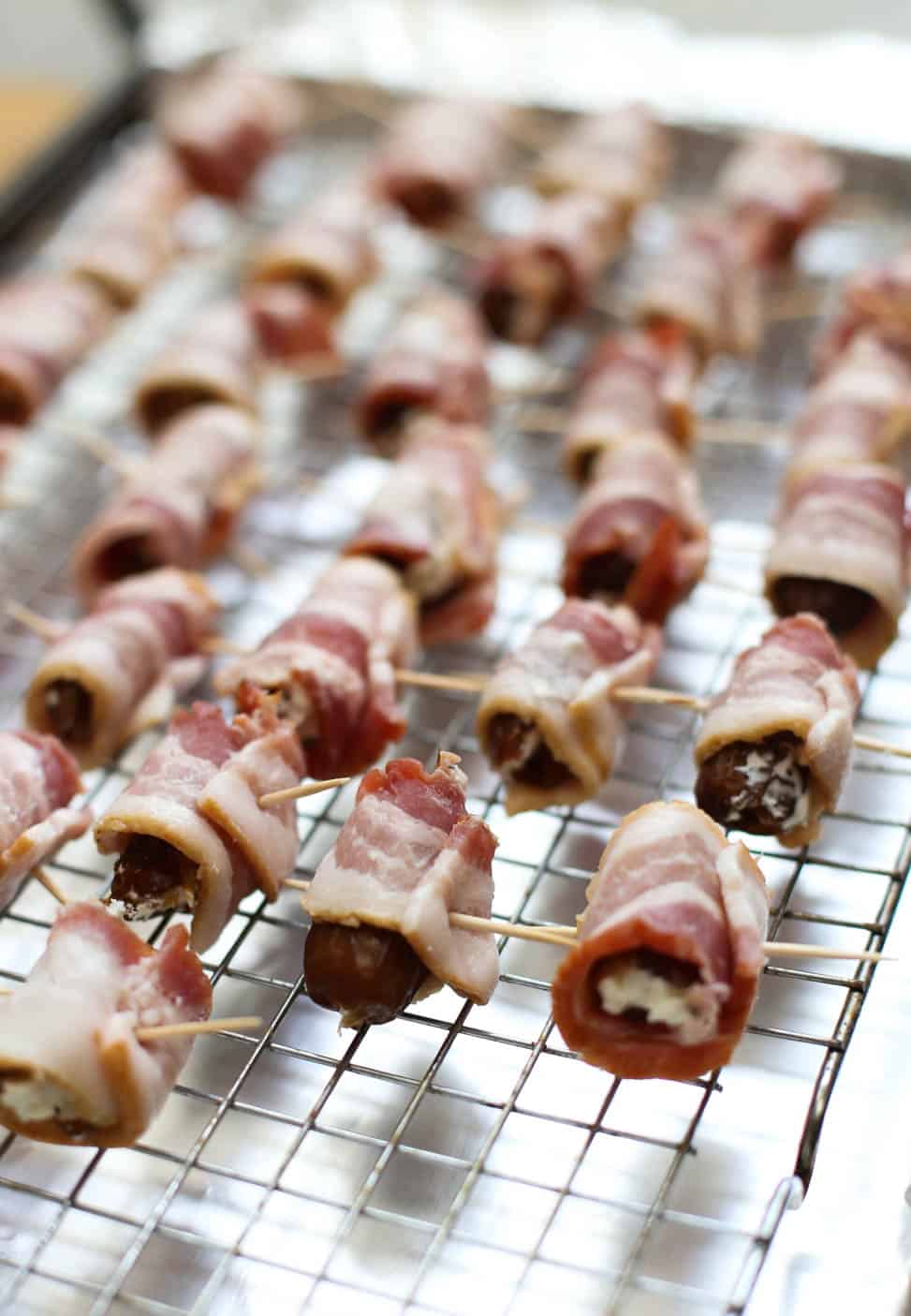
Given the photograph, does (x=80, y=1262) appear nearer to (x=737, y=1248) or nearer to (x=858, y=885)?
(x=737, y=1248)

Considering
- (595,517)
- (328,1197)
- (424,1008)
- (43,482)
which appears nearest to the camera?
(328,1197)

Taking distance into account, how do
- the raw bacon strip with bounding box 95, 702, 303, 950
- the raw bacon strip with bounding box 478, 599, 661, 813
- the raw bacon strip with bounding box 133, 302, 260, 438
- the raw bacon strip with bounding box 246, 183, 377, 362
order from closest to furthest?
the raw bacon strip with bounding box 95, 702, 303, 950 → the raw bacon strip with bounding box 478, 599, 661, 813 → the raw bacon strip with bounding box 133, 302, 260, 438 → the raw bacon strip with bounding box 246, 183, 377, 362

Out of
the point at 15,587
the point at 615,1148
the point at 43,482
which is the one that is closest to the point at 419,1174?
the point at 615,1148

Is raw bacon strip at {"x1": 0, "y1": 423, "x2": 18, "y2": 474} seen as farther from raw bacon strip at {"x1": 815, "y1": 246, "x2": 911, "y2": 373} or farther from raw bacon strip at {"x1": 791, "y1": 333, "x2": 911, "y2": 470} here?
raw bacon strip at {"x1": 815, "y1": 246, "x2": 911, "y2": 373}

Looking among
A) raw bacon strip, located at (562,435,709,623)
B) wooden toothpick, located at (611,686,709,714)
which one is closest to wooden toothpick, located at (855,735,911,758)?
wooden toothpick, located at (611,686,709,714)

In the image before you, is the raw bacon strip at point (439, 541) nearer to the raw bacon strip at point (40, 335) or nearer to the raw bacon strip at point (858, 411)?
the raw bacon strip at point (858, 411)

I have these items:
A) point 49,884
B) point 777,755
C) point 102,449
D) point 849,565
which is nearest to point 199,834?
point 49,884
